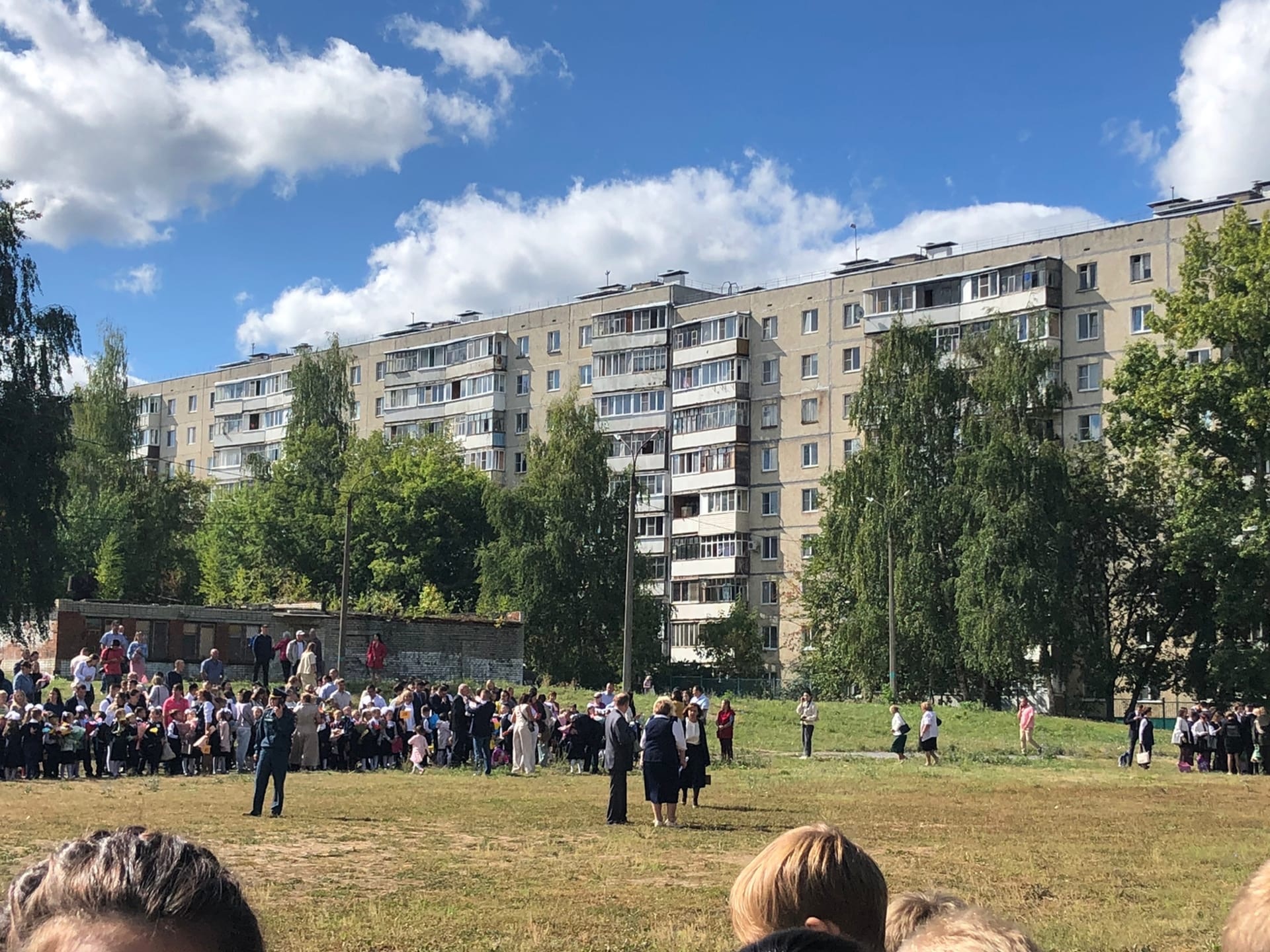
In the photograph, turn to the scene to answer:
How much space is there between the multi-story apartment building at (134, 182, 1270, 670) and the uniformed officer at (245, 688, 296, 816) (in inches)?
1878

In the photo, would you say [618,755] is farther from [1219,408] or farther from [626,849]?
[1219,408]

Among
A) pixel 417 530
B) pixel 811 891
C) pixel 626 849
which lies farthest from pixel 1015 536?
pixel 811 891

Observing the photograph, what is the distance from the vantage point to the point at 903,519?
61.1 metres

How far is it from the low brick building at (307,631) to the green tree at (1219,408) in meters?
25.6

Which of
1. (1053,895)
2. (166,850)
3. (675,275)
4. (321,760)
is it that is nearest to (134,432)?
(675,275)

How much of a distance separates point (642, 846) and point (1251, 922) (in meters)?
16.5

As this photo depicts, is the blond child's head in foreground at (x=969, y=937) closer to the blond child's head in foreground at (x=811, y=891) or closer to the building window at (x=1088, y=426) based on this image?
the blond child's head in foreground at (x=811, y=891)

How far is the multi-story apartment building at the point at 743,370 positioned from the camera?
71188 millimetres

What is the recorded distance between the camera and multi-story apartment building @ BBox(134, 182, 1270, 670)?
71188mm

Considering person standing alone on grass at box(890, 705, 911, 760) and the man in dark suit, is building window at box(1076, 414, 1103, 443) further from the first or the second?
the man in dark suit

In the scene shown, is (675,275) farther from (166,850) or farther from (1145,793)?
(166,850)

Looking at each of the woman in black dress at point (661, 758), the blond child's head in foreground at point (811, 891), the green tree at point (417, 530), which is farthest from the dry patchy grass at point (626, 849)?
the green tree at point (417, 530)

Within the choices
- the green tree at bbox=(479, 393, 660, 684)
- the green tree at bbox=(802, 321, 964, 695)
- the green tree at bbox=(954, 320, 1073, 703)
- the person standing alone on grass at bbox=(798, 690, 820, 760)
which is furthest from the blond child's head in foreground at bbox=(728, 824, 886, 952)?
the green tree at bbox=(479, 393, 660, 684)

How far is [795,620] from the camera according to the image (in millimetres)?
81188
